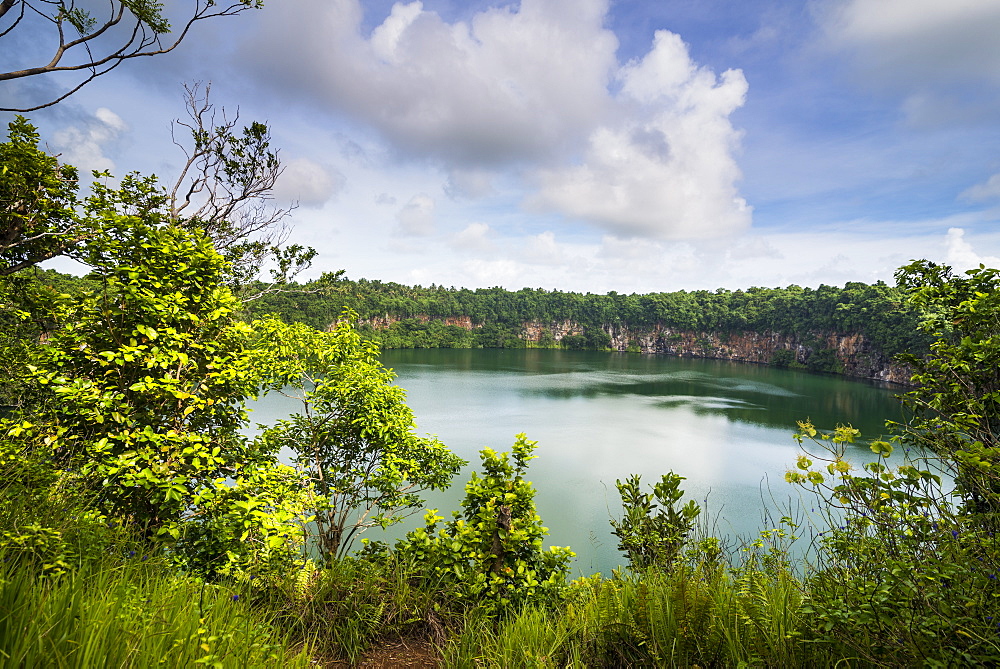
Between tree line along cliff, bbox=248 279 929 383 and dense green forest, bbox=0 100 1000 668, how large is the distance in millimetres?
37890

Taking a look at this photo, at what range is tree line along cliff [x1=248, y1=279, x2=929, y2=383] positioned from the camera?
1761 inches

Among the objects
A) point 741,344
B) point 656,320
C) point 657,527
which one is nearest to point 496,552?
point 657,527

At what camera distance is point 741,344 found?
68.4 meters

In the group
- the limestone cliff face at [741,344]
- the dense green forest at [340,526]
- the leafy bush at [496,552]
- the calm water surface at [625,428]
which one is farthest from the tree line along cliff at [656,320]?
the leafy bush at [496,552]

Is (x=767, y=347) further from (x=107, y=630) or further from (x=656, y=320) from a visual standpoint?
(x=107, y=630)

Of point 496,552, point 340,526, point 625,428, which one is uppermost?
point 496,552

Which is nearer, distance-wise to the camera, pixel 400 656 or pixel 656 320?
pixel 400 656

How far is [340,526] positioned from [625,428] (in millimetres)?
17559

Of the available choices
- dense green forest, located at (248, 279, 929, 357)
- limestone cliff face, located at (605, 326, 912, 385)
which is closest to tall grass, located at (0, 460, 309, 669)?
limestone cliff face, located at (605, 326, 912, 385)

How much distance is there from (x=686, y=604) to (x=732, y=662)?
9.8 inches

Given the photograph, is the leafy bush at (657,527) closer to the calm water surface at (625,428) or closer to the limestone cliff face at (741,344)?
the calm water surface at (625,428)

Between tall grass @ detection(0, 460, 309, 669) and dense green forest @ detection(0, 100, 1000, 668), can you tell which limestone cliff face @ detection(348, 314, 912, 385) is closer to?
dense green forest @ detection(0, 100, 1000, 668)

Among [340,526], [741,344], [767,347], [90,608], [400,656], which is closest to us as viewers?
[90,608]

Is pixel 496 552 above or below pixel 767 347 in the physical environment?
below
